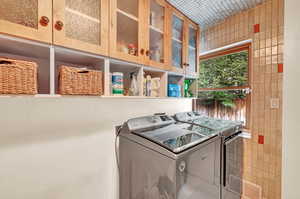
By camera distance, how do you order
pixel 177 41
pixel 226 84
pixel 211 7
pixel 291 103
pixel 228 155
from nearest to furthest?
pixel 291 103 < pixel 228 155 < pixel 177 41 < pixel 211 7 < pixel 226 84

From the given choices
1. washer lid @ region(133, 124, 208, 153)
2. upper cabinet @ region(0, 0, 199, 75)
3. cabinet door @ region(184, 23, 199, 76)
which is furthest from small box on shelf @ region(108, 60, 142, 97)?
cabinet door @ region(184, 23, 199, 76)

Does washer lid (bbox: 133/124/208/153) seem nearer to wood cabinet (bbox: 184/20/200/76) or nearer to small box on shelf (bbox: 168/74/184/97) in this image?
small box on shelf (bbox: 168/74/184/97)

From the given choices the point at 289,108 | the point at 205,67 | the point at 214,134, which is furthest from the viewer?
the point at 205,67

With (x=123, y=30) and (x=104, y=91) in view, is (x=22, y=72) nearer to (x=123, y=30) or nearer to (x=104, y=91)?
(x=104, y=91)

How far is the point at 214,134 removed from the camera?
3.76 feet

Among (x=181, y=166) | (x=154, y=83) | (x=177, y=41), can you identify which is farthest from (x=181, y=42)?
(x=181, y=166)

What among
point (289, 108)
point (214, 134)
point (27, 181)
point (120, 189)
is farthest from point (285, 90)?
point (27, 181)

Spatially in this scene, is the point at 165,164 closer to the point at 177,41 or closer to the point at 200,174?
the point at 200,174

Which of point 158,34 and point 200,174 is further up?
point 158,34

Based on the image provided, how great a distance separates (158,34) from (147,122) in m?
0.86

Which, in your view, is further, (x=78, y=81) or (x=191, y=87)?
(x=191, y=87)

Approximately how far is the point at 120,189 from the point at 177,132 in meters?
0.69

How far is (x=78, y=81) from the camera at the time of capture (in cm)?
84

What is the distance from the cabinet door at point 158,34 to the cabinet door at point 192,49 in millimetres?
416
